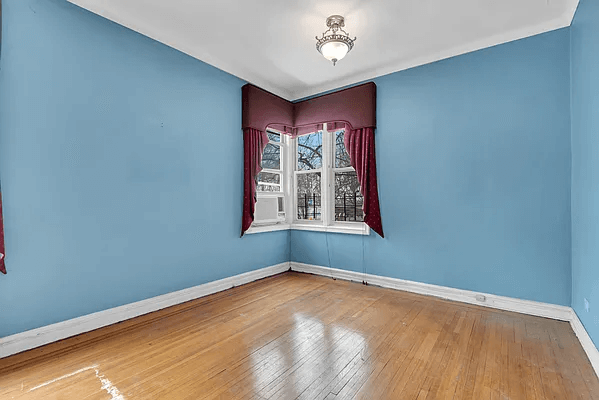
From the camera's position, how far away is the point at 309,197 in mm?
4953

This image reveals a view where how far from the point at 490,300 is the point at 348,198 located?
214cm

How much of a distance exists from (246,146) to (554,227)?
3536 mm

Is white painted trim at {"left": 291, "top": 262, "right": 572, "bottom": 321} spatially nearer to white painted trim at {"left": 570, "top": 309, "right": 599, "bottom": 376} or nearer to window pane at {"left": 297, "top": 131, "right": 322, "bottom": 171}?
white painted trim at {"left": 570, "top": 309, "right": 599, "bottom": 376}

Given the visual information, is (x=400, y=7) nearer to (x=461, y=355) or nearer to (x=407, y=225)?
(x=407, y=225)

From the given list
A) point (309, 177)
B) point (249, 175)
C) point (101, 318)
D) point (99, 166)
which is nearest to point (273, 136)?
point (309, 177)

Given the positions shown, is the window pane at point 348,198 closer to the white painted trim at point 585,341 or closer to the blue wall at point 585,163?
the blue wall at point 585,163

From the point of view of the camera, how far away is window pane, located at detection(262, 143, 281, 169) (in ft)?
15.6

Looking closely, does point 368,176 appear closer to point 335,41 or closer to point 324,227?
point 324,227

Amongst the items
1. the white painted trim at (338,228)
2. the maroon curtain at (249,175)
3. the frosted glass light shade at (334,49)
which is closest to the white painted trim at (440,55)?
the maroon curtain at (249,175)

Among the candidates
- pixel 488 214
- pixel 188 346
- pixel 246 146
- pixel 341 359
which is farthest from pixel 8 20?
pixel 488 214

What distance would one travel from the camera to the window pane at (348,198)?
4477 mm

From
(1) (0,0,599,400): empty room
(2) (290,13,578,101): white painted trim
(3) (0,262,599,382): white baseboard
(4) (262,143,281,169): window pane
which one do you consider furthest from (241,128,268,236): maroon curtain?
(2) (290,13,578,101): white painted trim

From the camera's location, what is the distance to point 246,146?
4.17 m

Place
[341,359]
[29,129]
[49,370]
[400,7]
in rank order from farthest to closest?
[400,7], [29,129], [341,359], [49,370]
